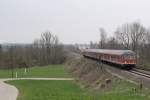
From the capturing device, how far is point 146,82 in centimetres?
3012

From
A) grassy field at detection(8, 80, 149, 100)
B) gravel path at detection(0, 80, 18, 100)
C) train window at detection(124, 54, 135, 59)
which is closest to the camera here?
grassy field at detection(8, 80, 149, 100)

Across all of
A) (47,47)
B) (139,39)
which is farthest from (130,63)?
(47,47)

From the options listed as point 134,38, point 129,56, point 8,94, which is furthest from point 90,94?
point 134,38

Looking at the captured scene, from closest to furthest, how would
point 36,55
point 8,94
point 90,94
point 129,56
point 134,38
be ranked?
point 90,94 → point 8,94 → point 129,56 → point 134,38 → point 36,55

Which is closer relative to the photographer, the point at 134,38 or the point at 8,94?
the point at 8,94

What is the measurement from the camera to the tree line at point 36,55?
117 meters

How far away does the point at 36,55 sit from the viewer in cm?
13962

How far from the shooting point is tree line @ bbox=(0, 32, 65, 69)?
117 metres

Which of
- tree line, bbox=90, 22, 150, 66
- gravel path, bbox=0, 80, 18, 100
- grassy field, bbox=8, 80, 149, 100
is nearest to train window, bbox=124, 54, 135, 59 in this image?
grassy field, bbox=8, 80, 149, 100

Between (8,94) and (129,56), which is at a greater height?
(129,56)

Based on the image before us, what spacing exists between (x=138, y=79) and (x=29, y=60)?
99.1 m

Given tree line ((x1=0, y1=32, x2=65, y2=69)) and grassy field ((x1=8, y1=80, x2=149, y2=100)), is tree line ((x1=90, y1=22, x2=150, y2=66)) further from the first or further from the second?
grassy field ((x1=8, y1=80, x2=149, y2=100))

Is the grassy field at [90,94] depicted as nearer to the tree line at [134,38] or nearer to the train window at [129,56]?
the train window at [129,56]

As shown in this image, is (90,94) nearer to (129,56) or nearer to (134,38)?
(129,56)
